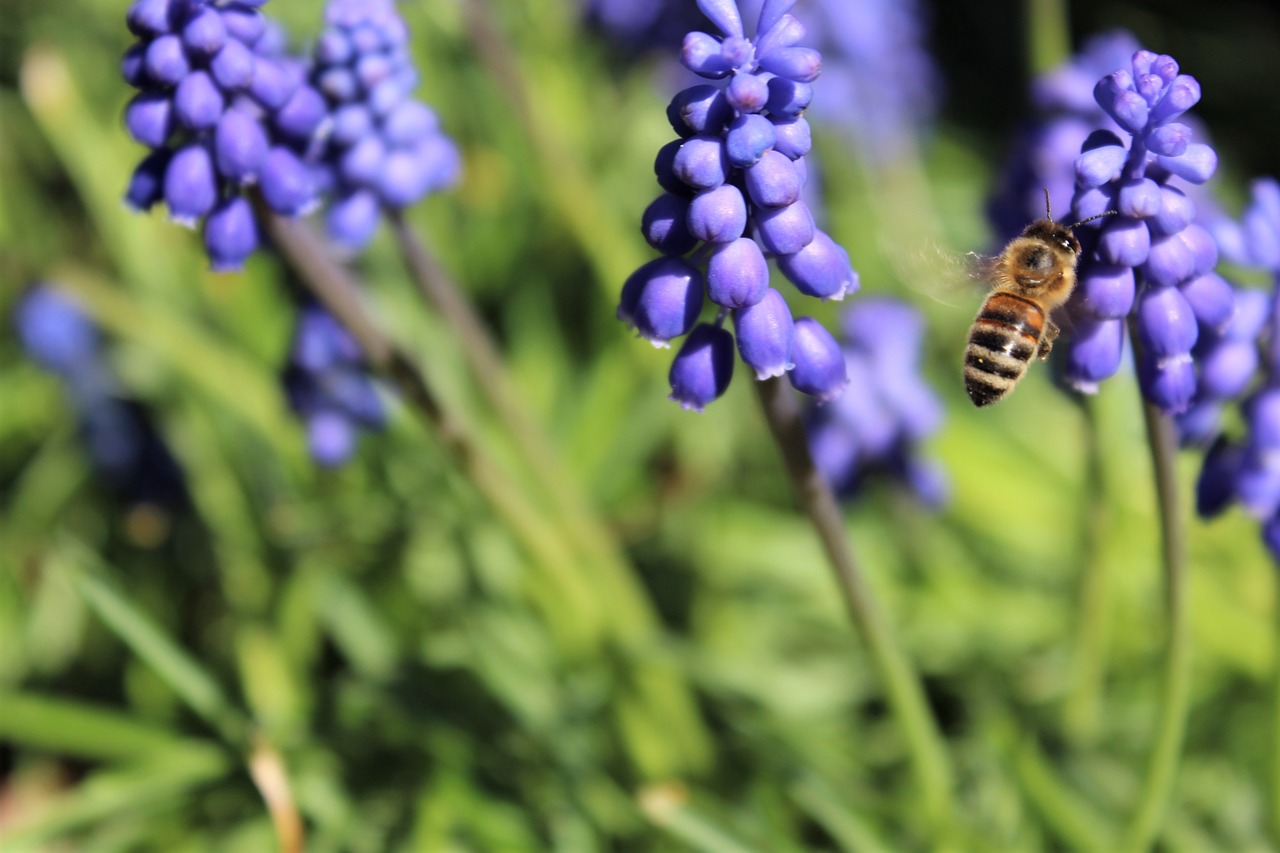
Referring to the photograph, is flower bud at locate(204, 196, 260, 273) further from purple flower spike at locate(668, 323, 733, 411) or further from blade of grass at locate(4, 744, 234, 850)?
blade of grass at locate(4, 744, 234, 850)

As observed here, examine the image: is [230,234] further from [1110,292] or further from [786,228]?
[1110,292]

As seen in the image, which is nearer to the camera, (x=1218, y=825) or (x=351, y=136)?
(x=351, y=136)

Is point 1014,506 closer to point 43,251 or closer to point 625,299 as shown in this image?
point 625,299

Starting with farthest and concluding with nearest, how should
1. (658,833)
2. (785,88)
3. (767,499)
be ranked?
(767,499), (658,833), (785,88)

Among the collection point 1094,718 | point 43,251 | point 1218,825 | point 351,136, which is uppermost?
point 351,136

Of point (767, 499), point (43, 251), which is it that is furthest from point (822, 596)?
point (43, 251)

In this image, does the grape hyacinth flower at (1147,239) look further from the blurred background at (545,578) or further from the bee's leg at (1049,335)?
the blurred background at (545,578)
